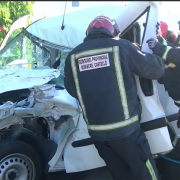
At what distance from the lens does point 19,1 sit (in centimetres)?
1161

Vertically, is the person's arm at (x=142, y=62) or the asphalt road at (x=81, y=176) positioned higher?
the person's arm at (x=142, y=62)

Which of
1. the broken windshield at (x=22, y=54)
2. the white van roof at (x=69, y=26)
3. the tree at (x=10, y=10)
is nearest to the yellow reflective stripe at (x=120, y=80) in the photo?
the white van roof at (x=69, y=26)

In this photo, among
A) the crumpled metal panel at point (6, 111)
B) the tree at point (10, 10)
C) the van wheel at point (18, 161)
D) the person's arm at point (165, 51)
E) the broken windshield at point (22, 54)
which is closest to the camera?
the person's arm at point (165, 51)

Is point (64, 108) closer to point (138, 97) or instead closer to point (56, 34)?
point (138, 97)

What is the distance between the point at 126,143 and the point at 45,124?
127cm

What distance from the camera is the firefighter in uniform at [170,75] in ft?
8.28

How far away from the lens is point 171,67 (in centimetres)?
275

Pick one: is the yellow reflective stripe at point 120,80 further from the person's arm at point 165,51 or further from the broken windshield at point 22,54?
the broken windshield at point 22,54

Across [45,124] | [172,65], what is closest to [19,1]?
[45,124]

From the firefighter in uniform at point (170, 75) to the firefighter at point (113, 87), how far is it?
7.5 inches

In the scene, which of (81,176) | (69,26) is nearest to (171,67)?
(81,176)

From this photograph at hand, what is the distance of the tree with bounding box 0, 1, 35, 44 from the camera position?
11132 mm

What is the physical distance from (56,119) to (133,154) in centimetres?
97

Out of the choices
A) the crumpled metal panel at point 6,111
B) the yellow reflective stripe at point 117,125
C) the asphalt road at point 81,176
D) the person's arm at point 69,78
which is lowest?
the asphalt road at point 81,176
